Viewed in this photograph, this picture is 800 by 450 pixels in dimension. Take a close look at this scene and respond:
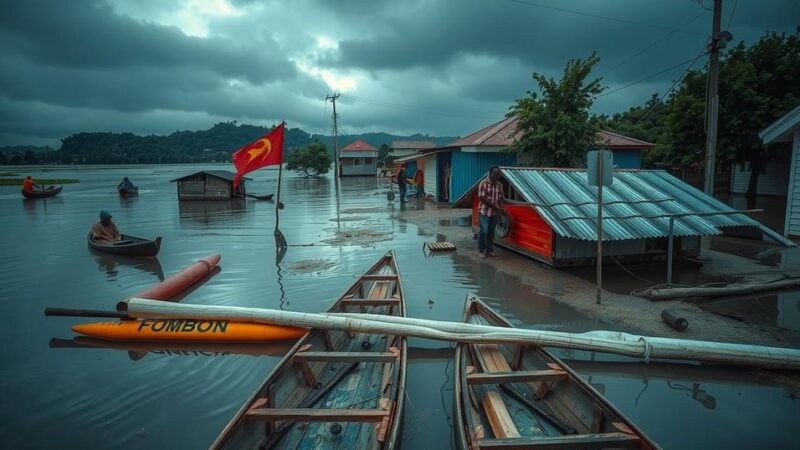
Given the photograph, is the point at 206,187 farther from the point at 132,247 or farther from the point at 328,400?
the point at 328,400

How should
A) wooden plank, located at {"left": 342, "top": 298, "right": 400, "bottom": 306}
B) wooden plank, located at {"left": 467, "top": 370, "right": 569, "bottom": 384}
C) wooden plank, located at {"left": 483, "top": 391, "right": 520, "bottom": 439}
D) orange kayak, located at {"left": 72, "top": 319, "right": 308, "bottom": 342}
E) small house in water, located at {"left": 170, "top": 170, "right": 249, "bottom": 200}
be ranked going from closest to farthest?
wooden plank, located at {"left": 483, "top": 391, "right": 520, "bottom": 439} → wooden plank, located at {"left": 467, "top": 370, "right": 569, "bottom": 384} → orange kayak, located at {"left": 72, "top": 319, "right": 308, "bottom": 342} → wooden plank, located at {"left": 342, "top": 298, "right": 400, "bottom": 306} → small house in water, located at {"left": 170, "top": 170, "right": 249, "bottom": 200}

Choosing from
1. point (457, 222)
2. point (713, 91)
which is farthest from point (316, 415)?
point (457, 222)

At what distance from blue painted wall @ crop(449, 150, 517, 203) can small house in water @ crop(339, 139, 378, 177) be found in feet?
133

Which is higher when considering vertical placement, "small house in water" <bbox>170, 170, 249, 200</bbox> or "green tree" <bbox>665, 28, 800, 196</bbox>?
"green tree" <bbox>665, 28, 800, 196</bbox>

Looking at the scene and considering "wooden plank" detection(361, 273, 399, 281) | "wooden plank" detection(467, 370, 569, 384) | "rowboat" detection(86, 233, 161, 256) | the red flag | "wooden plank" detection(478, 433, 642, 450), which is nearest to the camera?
"wooden plank" detection(478, 433, 642, 450)

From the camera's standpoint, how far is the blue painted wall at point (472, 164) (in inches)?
828

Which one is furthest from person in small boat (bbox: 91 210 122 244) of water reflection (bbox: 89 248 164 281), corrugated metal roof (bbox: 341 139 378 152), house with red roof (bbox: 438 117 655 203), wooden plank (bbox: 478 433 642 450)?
corrugated metal roof (bbox: 341 139 378 152)

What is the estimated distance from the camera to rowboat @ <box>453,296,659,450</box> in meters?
2.91

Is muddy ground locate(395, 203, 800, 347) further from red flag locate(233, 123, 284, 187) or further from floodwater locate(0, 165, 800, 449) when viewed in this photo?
red flag locate(233, 123, 284, 187)

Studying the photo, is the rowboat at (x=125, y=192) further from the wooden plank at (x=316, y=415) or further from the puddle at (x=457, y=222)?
the wooden plank at (x=316, y=415)

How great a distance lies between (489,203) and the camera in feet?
34.1

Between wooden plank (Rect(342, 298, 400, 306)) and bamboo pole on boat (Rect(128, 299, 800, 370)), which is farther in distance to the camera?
wooden plank (Rect(342, 298, 400, 306))

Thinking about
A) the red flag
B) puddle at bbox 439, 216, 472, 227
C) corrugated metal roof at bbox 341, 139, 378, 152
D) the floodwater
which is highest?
corrugated metal roof at bbox 341, 139, 378, 152

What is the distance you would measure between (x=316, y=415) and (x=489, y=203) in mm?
7957
